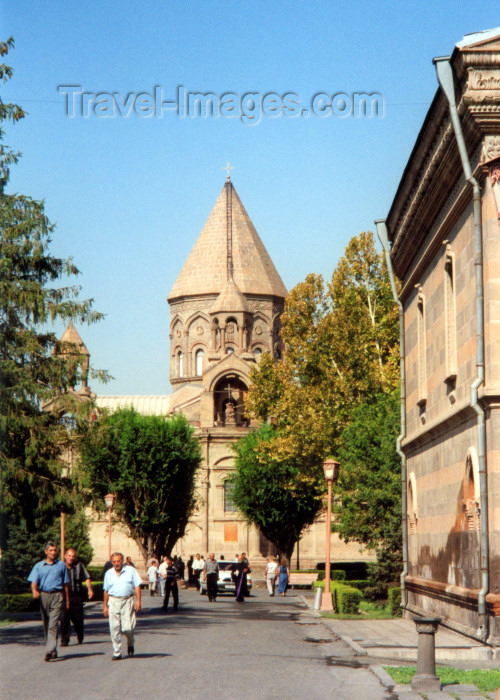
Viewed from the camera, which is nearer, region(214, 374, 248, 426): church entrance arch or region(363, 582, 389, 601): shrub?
region(363, 582, 389, 601): shrub

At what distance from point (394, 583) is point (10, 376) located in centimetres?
1466

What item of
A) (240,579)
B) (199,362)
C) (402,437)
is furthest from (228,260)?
(402,437)

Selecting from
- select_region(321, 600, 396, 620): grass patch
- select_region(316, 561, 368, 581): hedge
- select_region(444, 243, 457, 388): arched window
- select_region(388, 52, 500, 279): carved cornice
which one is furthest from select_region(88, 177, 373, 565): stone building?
select_region(444, 243, 457, 388): arched window

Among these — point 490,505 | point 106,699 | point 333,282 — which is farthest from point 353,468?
point 106,699

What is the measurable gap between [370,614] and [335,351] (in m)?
15.0

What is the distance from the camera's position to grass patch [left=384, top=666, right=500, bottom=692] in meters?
11.0

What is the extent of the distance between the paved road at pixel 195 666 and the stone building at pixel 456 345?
7.67 ft

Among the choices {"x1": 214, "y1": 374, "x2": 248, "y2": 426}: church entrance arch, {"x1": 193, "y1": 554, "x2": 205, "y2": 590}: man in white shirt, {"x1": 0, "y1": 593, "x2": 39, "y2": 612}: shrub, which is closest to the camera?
{"x1": 0, "y1": 593, "x2": 39, "y2": 612}: shrub

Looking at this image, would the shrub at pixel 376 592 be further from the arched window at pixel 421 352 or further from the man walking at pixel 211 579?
the arched window at pixel 421 352

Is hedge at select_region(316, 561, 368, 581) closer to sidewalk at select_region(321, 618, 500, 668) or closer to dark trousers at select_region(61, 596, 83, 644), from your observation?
sidewalk at select_region(321, 618, 500, 668)

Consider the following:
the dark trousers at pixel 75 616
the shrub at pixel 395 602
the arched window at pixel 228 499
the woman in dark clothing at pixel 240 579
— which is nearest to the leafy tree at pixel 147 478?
the arched window at pixel 228 499

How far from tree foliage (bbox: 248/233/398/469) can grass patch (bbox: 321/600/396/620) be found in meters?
10.6

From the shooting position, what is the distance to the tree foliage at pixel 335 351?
126 ft

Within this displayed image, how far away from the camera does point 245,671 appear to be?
12.6 metres
